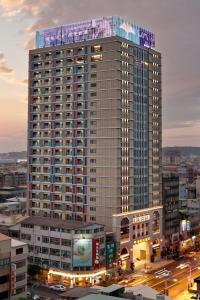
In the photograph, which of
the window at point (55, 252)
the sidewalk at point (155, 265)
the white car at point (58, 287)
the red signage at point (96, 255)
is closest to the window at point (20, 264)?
the white car at point (58, 287)

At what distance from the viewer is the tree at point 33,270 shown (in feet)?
308

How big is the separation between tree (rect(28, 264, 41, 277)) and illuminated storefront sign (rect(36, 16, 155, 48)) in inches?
2206

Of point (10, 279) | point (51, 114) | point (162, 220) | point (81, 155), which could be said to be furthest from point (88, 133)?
point (10, 279)

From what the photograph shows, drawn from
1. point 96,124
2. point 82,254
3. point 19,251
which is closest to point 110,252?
point 82,254

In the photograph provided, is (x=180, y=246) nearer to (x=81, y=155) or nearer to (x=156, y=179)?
(x=156, y=179)

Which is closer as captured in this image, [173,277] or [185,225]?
[173,277]

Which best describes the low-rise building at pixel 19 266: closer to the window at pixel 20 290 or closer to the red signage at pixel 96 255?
the window at pixel 20 290

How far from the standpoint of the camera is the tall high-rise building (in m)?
106

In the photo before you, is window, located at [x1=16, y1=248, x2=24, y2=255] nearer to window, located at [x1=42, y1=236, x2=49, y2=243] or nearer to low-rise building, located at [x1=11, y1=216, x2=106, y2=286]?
low-rise building, located at [x1=11, y1=216, x2=106, y2=286]

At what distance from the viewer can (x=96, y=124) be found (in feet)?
357

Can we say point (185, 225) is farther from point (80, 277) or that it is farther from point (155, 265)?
point (80, 277)

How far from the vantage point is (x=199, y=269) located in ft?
340

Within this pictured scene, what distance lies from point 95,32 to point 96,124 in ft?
75.8

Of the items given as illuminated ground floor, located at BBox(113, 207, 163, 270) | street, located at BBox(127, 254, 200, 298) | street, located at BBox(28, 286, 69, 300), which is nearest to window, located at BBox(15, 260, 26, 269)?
street, located at BBox(28, 286, 69, 300)
